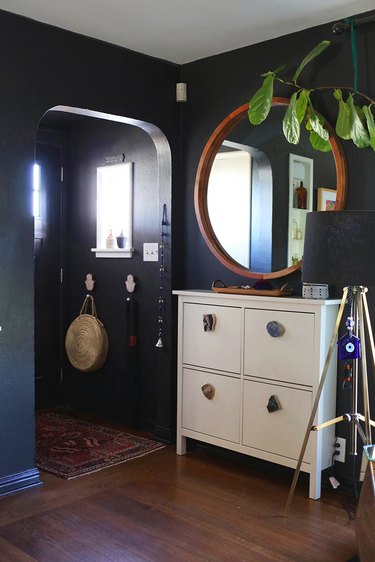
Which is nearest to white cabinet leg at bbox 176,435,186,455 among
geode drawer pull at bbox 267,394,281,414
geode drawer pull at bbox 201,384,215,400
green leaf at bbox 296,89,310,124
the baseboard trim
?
geode drawer pull at bbox 201,384,215,400

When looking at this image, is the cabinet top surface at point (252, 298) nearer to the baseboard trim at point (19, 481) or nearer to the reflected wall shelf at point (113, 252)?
the reflected wall shelf at point (113, 252)

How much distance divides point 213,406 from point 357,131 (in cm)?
169

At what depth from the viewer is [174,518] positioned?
9.83ft

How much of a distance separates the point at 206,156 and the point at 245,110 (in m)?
0.38

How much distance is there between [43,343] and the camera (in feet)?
16.2

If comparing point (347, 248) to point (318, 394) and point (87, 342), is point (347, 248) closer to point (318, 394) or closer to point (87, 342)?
point (318, 394)

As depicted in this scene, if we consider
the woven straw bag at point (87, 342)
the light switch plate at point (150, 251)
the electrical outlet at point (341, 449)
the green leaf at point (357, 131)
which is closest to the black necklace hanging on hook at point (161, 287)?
the light switch plate at point (150, 251)

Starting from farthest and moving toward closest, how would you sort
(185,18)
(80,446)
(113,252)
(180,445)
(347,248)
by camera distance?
(113,252) < (80,446) < (180,445) < (185,18) < (347,248)

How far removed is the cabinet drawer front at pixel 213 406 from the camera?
11.7 ft

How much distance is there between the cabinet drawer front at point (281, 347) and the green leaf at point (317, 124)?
2.99 ft

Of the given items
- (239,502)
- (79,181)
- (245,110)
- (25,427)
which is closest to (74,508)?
(25,427)

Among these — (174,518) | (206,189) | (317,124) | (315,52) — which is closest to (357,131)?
(317,124)

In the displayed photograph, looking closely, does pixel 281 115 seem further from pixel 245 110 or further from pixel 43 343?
pixel 43 343

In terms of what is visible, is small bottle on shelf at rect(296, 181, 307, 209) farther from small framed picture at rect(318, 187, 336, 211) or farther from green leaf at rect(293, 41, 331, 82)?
green leaf at rect(293, 41, 331, 82)
